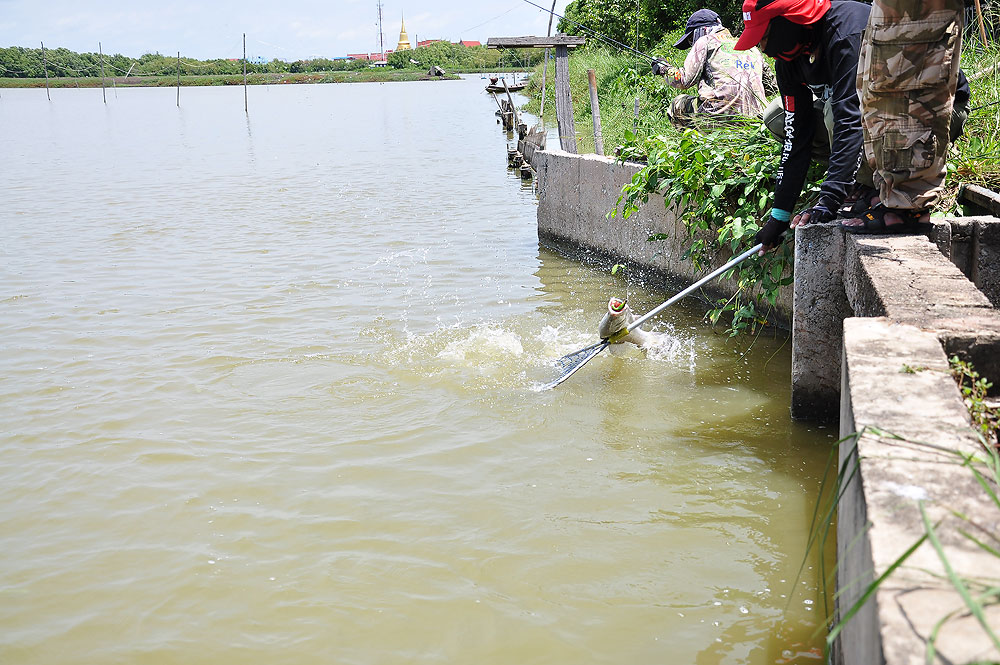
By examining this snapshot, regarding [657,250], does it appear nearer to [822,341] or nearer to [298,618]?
[822,341]

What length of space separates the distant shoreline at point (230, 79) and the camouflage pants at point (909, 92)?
270 ft

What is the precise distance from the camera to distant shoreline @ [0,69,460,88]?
273ft

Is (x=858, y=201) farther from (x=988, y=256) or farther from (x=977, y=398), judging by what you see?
(x=977, y=398)

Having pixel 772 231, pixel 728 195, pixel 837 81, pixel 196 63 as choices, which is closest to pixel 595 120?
pixel 728 195

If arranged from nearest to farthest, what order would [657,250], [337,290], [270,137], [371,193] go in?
[657,250] < [337,290] < [371,193] < [270,137]

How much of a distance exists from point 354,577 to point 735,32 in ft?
46.2

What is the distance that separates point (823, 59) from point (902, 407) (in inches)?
95.1

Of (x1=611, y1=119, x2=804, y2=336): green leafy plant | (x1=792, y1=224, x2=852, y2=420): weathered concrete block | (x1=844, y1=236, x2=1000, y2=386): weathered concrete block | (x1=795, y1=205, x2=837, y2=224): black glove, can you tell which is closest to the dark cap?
(x1=611, y1=119, x2=804, y2=336): green leafy plant

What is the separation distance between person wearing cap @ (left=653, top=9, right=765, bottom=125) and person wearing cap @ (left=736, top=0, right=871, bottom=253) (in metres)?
2.64

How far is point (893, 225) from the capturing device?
368 cm

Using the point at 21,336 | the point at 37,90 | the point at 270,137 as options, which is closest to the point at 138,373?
the point at 21,336

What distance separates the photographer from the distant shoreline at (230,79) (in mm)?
83062

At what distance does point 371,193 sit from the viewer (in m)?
13.5

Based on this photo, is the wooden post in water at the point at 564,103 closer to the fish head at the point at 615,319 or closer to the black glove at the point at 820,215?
the fish head at the point at 615,319
